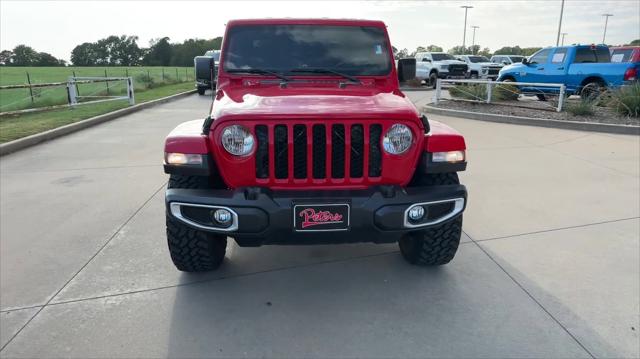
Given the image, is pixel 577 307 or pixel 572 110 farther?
pixel 572 110

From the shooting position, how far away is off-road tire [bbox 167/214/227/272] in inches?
124

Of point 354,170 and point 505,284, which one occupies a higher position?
point 354,170

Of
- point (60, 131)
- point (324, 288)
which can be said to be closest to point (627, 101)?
point (324, 288)

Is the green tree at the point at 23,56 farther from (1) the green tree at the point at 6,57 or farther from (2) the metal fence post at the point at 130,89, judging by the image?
(2) the metal fence post at the point at 130,89

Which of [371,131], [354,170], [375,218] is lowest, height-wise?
[375,218]

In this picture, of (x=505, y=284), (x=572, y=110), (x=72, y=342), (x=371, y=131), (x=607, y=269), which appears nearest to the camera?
(x=72, y=342)

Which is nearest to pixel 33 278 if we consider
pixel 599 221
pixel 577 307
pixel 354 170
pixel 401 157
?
pixel 354 170

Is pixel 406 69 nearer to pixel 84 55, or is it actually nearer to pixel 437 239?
pixel 437 239

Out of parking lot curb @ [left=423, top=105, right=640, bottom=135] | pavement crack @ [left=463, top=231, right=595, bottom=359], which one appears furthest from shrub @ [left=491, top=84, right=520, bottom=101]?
pavement crack @ [left=463, top=231, right=595, bottom=359]

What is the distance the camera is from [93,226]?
14.7 feet

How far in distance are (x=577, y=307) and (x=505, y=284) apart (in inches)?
18.6

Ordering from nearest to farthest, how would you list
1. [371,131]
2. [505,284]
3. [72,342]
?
[72,342]
[371,131]
[505,284]

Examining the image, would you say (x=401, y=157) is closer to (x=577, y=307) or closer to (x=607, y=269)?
(x=577, y=307)

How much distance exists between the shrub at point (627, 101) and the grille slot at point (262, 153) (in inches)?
422
